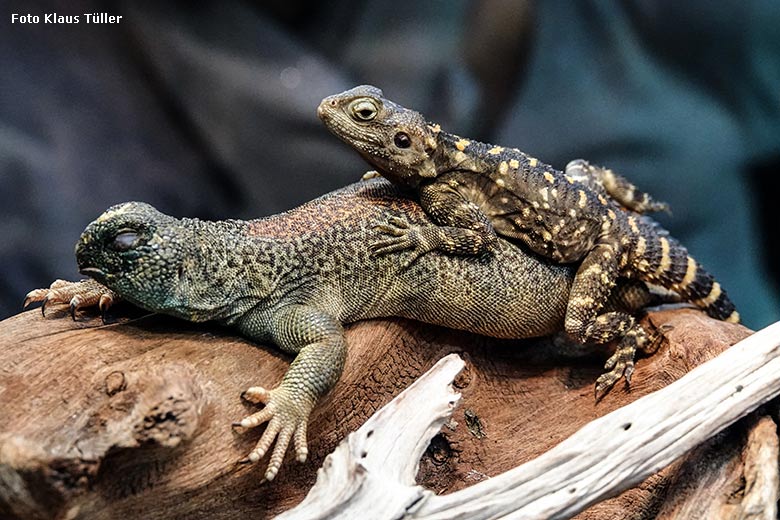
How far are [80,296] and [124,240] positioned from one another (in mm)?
497

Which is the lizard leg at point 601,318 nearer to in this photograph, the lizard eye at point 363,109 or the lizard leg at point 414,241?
the lizard leg at point 414,241

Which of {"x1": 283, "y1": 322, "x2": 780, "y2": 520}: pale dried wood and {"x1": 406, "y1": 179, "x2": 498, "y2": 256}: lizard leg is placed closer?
{"x1": 283, "y1": 322, "x2": 780, "y2": 520}: pale dried wood

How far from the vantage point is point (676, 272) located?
4.16 meters

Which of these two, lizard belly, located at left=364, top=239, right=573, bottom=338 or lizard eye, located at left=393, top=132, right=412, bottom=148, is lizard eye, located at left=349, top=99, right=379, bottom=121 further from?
lizard belly, located at left=364, top=239, right=573, bottom=338

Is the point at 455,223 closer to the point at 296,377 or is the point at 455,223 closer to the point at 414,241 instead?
the point at 414,241

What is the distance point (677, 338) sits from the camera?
4008mm

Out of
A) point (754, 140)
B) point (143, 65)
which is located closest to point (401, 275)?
point (143, 65)

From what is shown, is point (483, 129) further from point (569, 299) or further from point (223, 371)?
point (223, 371)

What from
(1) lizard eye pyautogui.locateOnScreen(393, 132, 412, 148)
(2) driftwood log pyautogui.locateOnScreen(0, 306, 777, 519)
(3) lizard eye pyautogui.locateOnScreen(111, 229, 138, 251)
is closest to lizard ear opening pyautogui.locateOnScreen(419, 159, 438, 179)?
(1) lizard eye pyautogui.locateOnScreen(393, 132, 412, 148)

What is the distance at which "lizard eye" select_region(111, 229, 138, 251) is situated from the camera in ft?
10.6

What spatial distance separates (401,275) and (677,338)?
1.61 metres

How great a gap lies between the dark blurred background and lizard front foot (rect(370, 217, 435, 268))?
1.65 m

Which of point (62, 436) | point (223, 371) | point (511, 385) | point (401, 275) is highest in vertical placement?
point (401, 275)

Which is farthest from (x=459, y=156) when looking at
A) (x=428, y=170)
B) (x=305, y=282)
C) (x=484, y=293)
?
(x=305, y=282)
